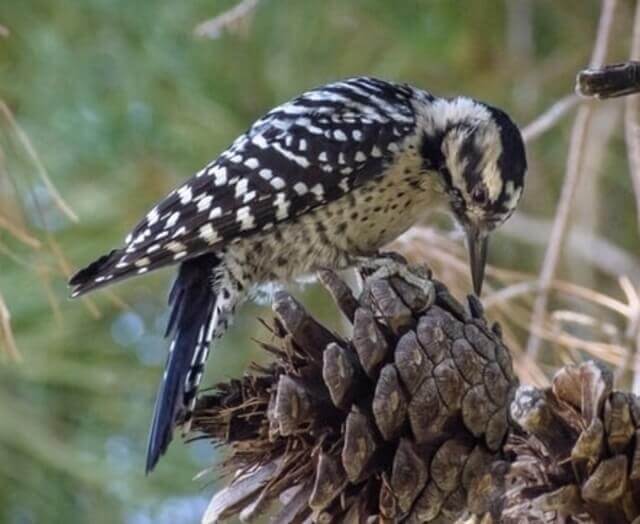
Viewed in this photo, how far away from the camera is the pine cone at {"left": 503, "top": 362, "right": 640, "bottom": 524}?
94 centimetres

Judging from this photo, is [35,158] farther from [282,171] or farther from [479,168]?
[479,168]

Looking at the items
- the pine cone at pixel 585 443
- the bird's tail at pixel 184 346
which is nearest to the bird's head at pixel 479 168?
the bird's tail at pixel 184 346

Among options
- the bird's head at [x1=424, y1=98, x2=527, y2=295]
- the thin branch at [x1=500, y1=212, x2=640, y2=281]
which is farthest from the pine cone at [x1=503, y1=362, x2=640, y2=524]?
the thin branch at [x1=500, y1=212, x2=640, y2=281]

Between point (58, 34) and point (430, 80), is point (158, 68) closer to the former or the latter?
point (58, 34)

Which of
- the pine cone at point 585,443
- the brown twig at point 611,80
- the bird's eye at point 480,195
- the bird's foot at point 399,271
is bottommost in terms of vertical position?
the pine cone at point 585,443

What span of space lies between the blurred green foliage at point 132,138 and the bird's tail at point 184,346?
15.3 inches

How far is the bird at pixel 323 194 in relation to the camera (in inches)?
66.6

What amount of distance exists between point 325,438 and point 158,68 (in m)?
1.34

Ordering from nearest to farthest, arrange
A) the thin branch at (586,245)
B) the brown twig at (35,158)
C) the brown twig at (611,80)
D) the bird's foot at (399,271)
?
the brown twig at (611,80) → the bird's foot at (399,271) → the brown twig at (35,158) → the thin branch at (586,245)

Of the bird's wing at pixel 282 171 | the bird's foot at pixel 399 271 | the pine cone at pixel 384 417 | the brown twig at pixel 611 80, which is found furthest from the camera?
the bird's wing at pixel 282 171

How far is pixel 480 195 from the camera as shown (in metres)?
1.76

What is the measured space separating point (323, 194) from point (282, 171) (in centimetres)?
6

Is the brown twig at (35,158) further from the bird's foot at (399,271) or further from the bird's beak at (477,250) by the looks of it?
the bird's beak at (477,250)

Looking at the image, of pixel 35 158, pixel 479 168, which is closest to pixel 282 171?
pixel 479 168
